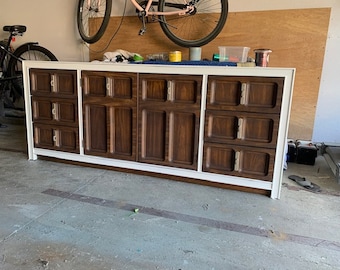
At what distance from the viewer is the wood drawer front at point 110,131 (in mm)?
2797

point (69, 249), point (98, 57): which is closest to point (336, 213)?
point (69, 249)

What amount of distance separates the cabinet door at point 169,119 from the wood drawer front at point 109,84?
0.38ft

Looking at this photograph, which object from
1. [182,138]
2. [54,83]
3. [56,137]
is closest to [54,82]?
[54,83]

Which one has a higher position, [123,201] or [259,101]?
[259,101]

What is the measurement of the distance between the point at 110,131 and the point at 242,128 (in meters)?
1.25

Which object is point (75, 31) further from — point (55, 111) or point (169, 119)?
point (169, 119)

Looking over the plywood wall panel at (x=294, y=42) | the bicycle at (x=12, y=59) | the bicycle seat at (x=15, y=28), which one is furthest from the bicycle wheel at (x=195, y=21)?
the bicycle seat at (x=15, y=28)

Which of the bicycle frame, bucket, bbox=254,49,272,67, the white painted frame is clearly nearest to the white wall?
the bicycle frame

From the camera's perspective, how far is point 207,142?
2.56m

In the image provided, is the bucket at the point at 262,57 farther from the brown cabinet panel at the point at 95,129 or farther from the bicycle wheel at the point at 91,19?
the bicycle wheel at the point at 91,19

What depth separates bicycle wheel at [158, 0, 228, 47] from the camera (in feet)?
10.4

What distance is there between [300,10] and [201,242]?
2584 millimetres

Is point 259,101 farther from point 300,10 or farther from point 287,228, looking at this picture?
point 300,10

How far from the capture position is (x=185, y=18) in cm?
339
